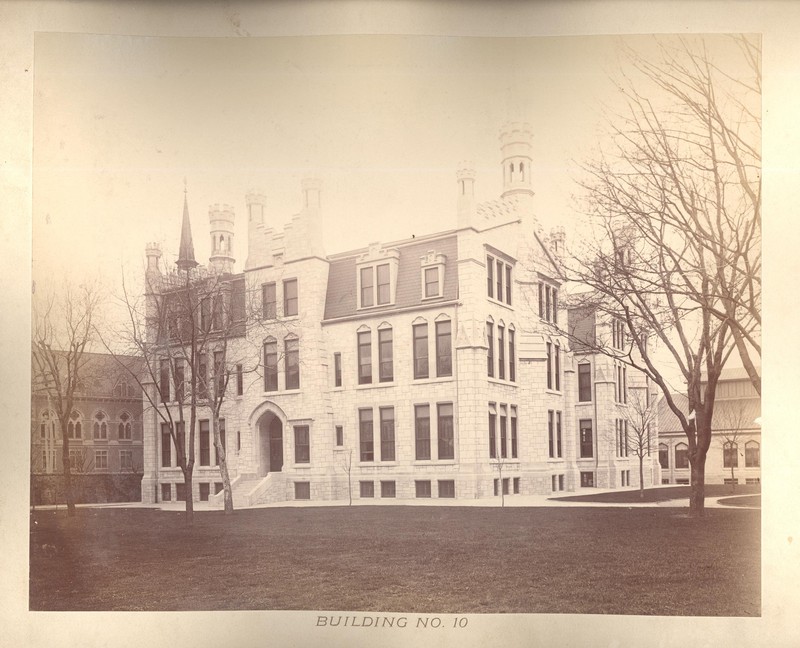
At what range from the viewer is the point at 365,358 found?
21.5ft

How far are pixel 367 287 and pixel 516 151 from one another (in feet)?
5.91

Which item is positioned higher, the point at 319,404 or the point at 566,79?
the point at 566,79

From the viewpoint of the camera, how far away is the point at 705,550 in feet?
18.9

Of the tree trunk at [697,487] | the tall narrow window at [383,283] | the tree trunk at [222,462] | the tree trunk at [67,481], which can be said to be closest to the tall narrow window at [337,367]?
the tall narrow window at [383,283]

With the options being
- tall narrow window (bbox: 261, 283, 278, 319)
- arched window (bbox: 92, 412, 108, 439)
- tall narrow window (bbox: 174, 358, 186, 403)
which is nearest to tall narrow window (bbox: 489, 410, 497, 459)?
tall narrow window (bbox: 261, 283, 278, 319)

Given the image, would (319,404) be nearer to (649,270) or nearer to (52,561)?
(52,561)

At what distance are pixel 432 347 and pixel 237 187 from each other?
228 cm

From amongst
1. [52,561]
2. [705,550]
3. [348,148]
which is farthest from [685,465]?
[52,561]

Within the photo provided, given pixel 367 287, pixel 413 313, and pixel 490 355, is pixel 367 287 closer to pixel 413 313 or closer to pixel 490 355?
pixel 413 313

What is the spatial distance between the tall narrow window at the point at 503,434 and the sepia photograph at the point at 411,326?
0.01 meters

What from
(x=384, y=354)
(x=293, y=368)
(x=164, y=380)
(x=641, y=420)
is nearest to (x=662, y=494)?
(x=641, y=420)

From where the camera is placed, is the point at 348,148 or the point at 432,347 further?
the point at 432,347

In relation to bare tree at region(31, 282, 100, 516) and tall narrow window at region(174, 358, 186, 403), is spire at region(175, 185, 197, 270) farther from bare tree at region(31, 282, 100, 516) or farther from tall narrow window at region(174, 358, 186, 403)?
tall narrow window at region(174, 358, 186, 403)

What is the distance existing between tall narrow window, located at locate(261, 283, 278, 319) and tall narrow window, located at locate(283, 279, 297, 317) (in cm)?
9
